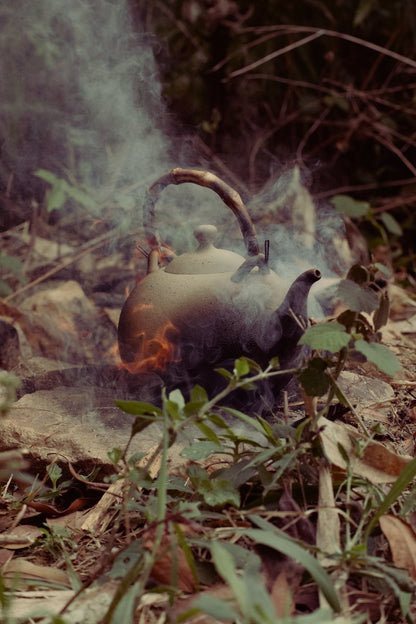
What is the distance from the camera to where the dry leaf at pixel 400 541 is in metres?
1.25

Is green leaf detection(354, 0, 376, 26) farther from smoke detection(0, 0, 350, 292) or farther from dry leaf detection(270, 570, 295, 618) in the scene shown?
dry leaf detection(270, 570, 295, 618)

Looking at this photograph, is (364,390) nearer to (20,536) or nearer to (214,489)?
(214,489)

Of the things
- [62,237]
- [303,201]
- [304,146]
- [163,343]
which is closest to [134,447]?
[163,343]

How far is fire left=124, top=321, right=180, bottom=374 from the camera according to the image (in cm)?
210

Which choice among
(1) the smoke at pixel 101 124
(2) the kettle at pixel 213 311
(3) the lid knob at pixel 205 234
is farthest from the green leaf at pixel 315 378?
(1) the smoke at pixel 101 124

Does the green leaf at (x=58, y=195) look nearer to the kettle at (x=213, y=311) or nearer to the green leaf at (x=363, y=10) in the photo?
the kettle at (x=213, y=311)

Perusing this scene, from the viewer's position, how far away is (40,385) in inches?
101

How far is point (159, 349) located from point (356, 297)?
33.6 inches

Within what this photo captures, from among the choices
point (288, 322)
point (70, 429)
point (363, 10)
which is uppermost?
point (363, 10)

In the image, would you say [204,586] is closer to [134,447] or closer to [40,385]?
[134,447]

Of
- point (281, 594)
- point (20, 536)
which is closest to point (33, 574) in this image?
point (20, 536)

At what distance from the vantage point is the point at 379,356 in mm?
1388

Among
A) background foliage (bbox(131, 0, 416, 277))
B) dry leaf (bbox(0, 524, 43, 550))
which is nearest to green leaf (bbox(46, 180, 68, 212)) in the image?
background foliage (bbox(131, 0, 416, 277))

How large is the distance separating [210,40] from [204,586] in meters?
4.80
